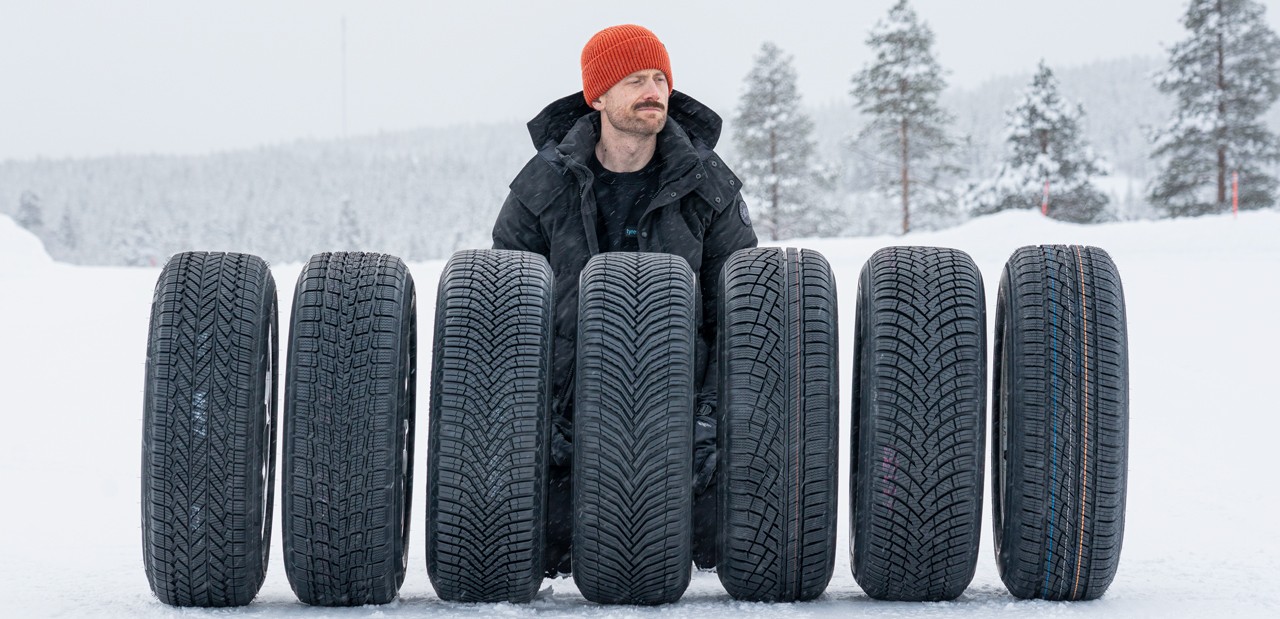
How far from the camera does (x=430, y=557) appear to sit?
353 centimetres

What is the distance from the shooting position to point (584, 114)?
5.20 metres

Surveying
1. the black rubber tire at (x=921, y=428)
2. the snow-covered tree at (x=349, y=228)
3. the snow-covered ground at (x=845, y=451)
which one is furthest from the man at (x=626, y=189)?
the snow-covered tree at (x=349, y=228)

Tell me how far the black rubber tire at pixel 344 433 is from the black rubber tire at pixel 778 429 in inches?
41.6

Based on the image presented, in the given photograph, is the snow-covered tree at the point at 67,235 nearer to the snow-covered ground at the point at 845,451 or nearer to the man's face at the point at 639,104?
the snow-covered ground at the point at 845,451

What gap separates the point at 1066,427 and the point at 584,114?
268 cm

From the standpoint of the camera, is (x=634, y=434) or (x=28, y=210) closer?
(x=634, y=434)

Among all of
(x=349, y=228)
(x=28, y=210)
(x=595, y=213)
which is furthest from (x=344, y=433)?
(x=28, y=210)

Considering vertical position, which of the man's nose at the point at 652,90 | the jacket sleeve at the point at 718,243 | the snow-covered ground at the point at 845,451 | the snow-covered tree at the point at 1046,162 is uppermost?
the snow-covered tree at the point at 1046,162

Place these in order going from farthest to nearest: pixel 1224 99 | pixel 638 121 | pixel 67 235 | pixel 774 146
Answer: pixel 67 235 → pixel 774 146 → pixel 1224 99 → pixel 638 121

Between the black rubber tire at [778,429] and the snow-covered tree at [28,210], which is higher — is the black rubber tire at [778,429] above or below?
below

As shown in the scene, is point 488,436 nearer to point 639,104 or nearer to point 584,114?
point 639,104

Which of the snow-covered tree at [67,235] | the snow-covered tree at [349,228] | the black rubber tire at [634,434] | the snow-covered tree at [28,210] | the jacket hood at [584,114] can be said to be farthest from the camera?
the snow-covered tree at [67,235]

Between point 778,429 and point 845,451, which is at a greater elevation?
point 778,429

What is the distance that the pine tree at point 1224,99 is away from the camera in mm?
39688
